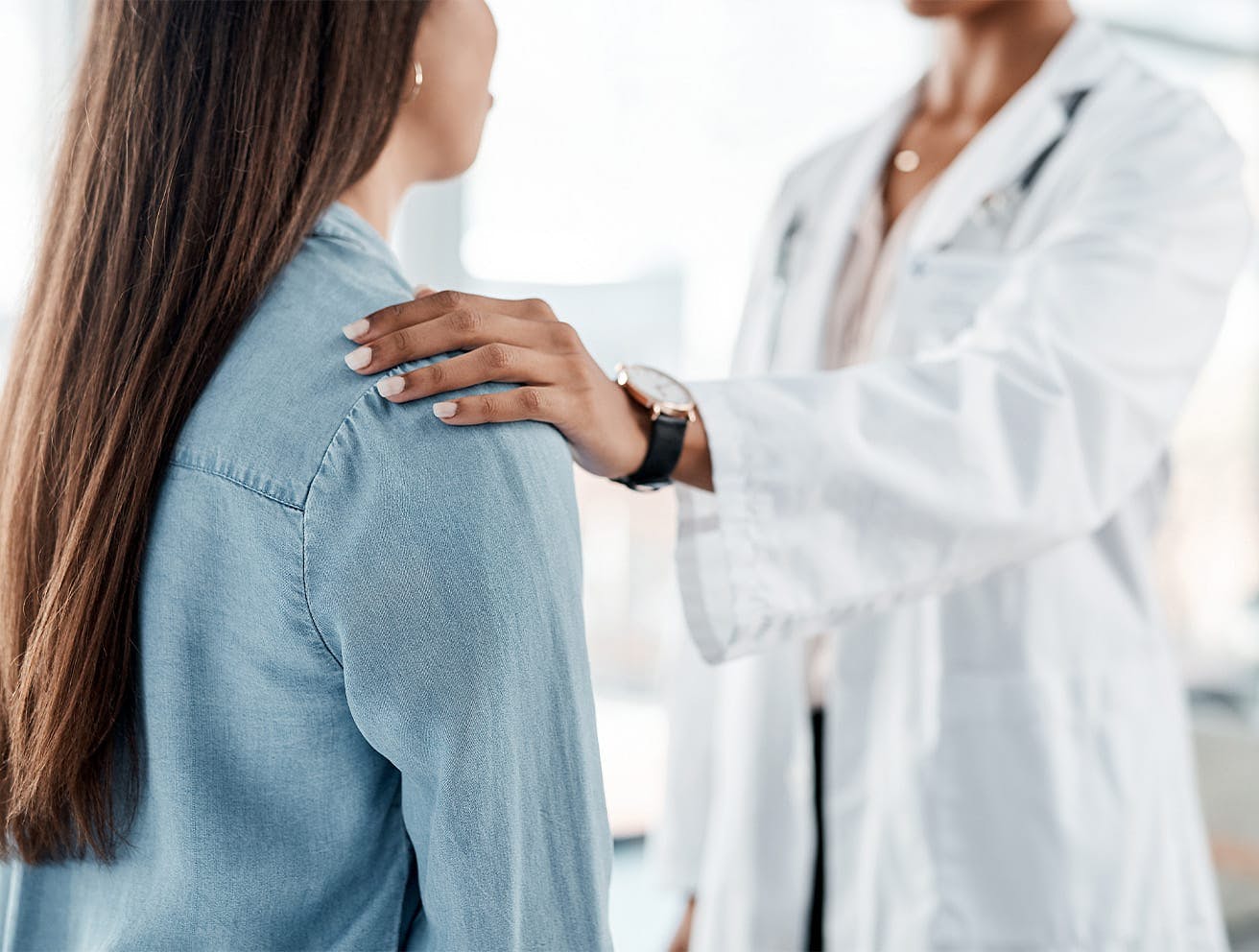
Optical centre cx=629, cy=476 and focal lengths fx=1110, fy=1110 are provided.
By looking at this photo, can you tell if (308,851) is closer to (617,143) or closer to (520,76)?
(520,76)

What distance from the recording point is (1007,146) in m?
1.16

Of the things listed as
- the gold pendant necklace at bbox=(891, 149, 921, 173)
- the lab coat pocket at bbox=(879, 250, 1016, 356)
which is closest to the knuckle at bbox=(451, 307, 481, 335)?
the lab coat pocket at bbox=(879, 250, 1016, 356)

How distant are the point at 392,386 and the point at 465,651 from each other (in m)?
0.14

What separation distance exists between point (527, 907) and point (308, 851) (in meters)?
0.12

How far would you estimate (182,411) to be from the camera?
1.92 feet

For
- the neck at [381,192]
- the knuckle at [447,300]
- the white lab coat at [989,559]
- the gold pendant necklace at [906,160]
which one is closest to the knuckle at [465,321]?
the knuckle at [447,300]

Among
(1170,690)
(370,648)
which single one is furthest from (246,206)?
(1170,690)

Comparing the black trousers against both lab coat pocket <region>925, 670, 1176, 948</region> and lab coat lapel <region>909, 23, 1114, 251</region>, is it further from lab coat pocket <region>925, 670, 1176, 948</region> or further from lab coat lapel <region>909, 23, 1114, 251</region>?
lab coat lapel <region>909, 23, 1114, 251</region>

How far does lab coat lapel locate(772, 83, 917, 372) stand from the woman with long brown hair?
0.68 m

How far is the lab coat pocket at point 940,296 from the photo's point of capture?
1.09 metres

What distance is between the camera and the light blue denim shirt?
543mm

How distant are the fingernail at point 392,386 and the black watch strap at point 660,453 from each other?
28 cm

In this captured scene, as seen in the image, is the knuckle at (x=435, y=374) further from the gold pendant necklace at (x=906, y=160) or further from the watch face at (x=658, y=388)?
the gold pendant necklace at (x=906, y=160)

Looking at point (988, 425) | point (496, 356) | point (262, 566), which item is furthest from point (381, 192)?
point (988, 425)
